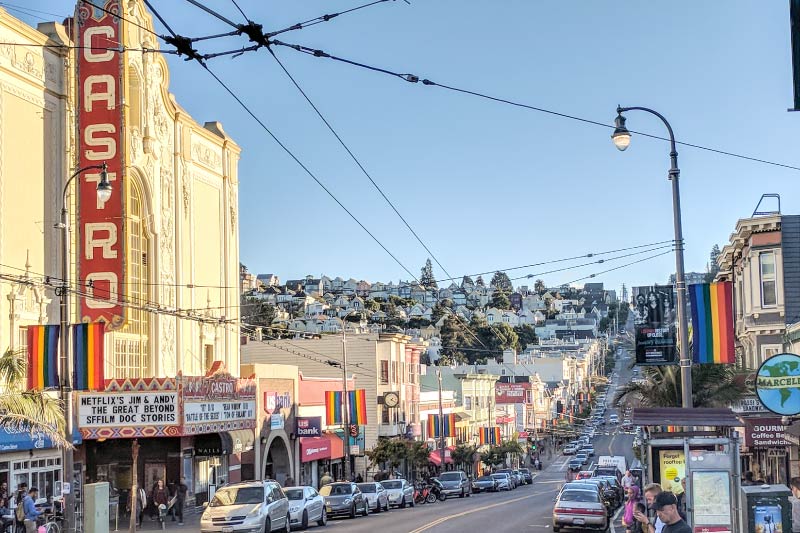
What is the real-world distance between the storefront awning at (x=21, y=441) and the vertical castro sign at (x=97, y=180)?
205 inches

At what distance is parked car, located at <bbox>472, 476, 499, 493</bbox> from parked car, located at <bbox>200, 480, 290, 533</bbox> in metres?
36.9

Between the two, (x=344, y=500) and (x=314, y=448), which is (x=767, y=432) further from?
(x=314, y=448)

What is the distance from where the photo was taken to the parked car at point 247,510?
28547mm

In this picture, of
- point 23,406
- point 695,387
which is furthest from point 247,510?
point 695,387

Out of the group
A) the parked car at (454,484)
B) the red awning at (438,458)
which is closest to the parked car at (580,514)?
the parked car at (454,484)

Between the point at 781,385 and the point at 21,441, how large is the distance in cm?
2268

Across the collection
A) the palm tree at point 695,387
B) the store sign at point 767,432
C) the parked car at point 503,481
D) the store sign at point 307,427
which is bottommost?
the parked car at point 503,481

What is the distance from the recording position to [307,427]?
54156 mm

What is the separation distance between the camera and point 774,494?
50.5 feet

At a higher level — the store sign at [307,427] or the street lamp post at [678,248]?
the street lamp post at [678,248]

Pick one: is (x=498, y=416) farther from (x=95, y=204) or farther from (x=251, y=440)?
(x=95, y=204)

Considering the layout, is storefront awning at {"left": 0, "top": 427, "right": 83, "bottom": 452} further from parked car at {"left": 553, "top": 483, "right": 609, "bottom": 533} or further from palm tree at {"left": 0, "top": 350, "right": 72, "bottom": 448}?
parked car at {"left": 553, "top": 483, "right": 609, "bottom": 533}

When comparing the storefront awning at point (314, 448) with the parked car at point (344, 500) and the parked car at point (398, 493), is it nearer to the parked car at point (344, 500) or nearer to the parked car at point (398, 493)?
the parked car at point (398, 493)

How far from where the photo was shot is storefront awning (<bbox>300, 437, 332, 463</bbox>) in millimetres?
54688
